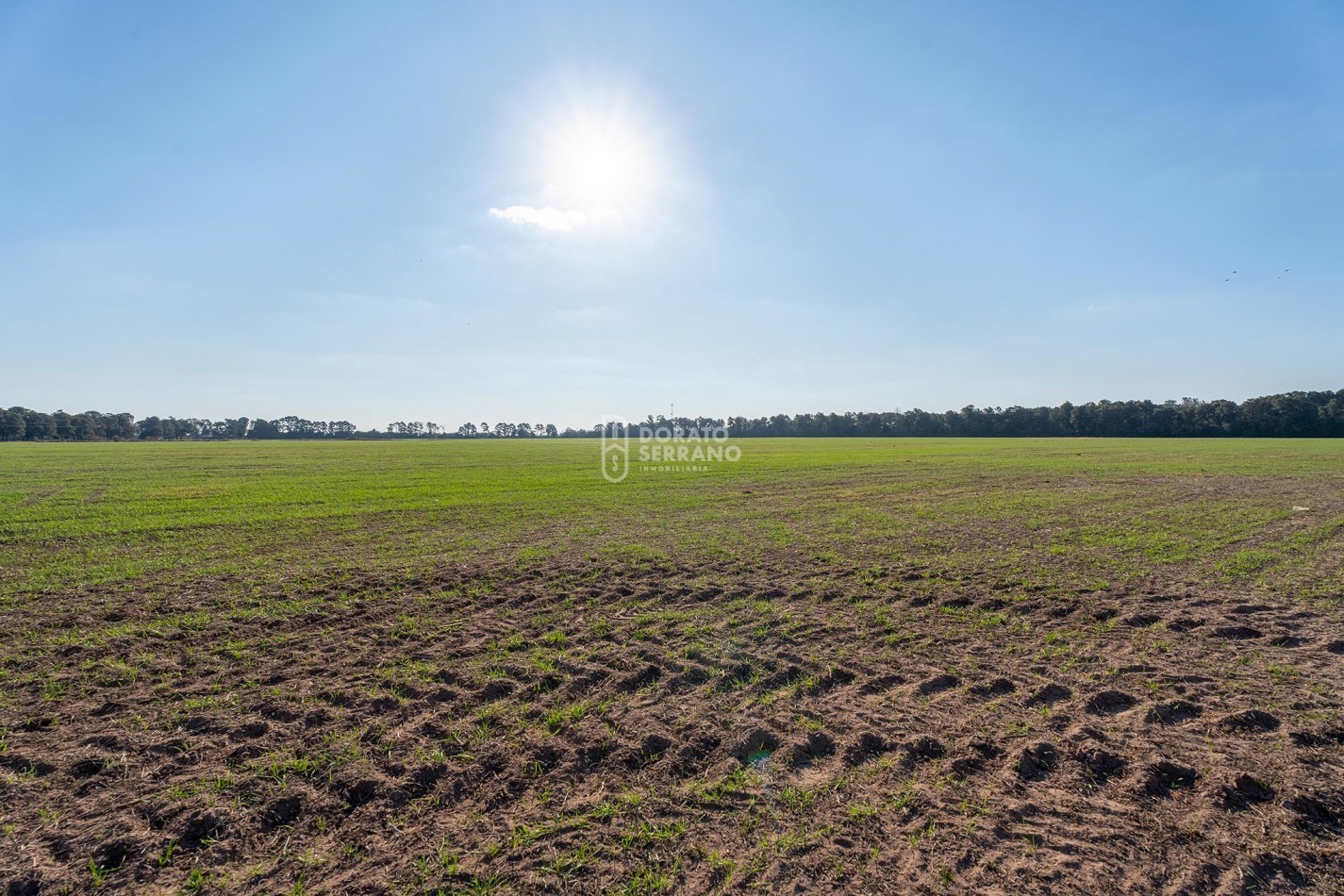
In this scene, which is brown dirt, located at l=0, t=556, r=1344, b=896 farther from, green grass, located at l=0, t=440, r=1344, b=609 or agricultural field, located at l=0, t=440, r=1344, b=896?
green grass, located at l=0, t=440, r=1344, b=609

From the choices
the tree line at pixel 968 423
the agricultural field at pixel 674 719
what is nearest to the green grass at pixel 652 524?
the agricultural field at pixel 674 719

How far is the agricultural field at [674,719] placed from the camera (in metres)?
3.87

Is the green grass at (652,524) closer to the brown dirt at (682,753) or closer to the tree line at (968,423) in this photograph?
the brown dirt at (682,753)

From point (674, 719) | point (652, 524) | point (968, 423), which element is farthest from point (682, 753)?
point (968, 423)

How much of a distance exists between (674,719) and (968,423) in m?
153

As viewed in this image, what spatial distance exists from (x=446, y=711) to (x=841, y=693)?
4205 mm

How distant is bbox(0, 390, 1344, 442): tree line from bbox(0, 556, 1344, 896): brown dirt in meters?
83.9

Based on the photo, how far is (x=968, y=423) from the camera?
458 feet

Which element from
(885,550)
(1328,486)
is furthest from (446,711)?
(1328,486)

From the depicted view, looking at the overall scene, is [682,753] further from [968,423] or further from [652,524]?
[968,423]

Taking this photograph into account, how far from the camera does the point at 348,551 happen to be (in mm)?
13172

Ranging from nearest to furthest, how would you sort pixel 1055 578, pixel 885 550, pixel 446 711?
pixel 446 711, pixel 1055 578, pixel 885 550

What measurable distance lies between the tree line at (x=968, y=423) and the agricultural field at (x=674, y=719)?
81162 millimetres

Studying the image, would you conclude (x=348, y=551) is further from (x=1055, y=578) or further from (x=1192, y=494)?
(x=1192, y=494)
